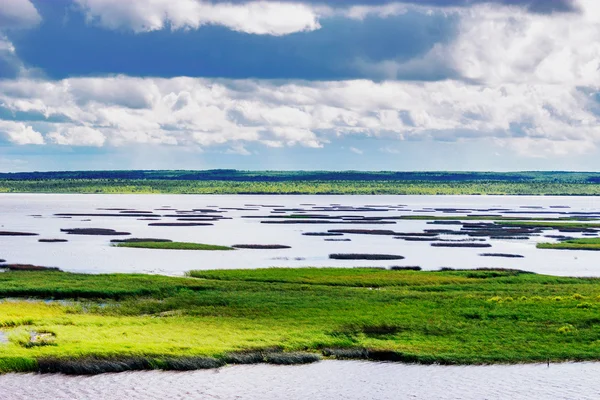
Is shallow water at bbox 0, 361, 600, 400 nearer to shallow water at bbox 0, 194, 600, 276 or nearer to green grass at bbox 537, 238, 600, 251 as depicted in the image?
shallow water at bbox 0, 194, 600, 276

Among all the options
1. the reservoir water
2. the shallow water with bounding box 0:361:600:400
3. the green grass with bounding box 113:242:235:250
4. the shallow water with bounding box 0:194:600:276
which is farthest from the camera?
the green grass with bounding box 113:242:235:250

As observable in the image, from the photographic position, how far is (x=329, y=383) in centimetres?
2959

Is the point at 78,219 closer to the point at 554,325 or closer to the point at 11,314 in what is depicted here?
the point at 11,314

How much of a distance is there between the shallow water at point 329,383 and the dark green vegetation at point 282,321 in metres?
0.80

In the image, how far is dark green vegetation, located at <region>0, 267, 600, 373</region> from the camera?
105 ft

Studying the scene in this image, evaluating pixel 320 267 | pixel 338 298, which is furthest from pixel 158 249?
pixel 338 298

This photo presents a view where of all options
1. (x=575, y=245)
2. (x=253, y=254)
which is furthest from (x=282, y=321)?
(x=575, y=245)

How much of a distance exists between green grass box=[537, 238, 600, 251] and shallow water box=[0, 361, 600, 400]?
54773 millimetres

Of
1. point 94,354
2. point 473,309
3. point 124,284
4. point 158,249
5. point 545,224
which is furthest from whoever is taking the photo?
point 545,224

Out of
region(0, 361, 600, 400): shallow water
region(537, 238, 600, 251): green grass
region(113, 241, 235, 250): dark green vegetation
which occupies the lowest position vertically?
region(0, 361, 600, 400): shallow water

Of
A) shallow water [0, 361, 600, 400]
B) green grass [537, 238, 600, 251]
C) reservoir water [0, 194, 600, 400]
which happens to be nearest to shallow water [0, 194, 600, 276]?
reservoir water [0, 194, 600, 400]

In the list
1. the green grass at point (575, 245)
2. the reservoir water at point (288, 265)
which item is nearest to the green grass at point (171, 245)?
the reservoir water at point (288, 265)

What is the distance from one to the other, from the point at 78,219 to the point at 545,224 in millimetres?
70344

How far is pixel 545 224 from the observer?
399 ft
